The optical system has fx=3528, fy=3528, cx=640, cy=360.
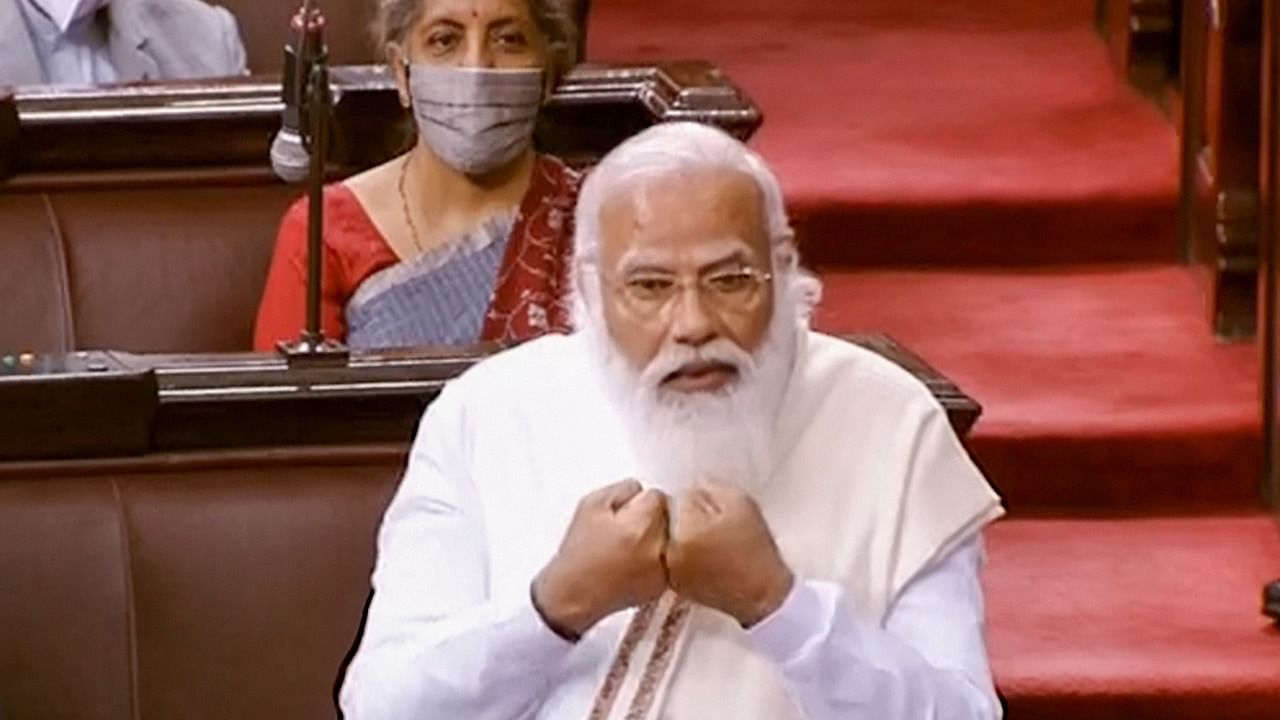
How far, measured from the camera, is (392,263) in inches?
147

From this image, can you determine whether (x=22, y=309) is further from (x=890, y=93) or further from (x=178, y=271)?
(x=890, y=93)

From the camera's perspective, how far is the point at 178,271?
4.04 m

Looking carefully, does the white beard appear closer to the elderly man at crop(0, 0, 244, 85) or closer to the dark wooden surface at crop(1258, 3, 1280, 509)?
the dark wooden surface at crop(1258, 3, 1280, 509)

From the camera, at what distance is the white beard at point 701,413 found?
8.79ft

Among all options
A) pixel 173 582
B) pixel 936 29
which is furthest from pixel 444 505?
pixel 936 29

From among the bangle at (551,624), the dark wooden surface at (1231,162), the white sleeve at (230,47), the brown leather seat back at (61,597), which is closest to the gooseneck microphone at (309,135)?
the brown leather seat back at (61,597)

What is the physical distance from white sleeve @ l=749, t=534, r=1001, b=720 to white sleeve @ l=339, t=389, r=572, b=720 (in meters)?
0.18

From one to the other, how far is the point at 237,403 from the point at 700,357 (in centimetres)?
67

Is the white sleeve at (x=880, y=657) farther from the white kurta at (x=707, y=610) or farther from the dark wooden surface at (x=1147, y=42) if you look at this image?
the dark wooden surface at (x=1147, y=42)

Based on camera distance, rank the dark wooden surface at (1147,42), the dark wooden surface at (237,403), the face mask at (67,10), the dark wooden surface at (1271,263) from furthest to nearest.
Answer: the dark wooden surface at (1147,42), the face mask at (67,10), the dark wooden surface at (1271,263), the dark wooden surface at (237,403)

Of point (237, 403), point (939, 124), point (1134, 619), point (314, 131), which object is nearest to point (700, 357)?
point (237, 403)

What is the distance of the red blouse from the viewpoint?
366 cm

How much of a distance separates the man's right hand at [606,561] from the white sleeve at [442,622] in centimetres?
Answer: 3

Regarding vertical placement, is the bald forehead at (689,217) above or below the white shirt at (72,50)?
above
